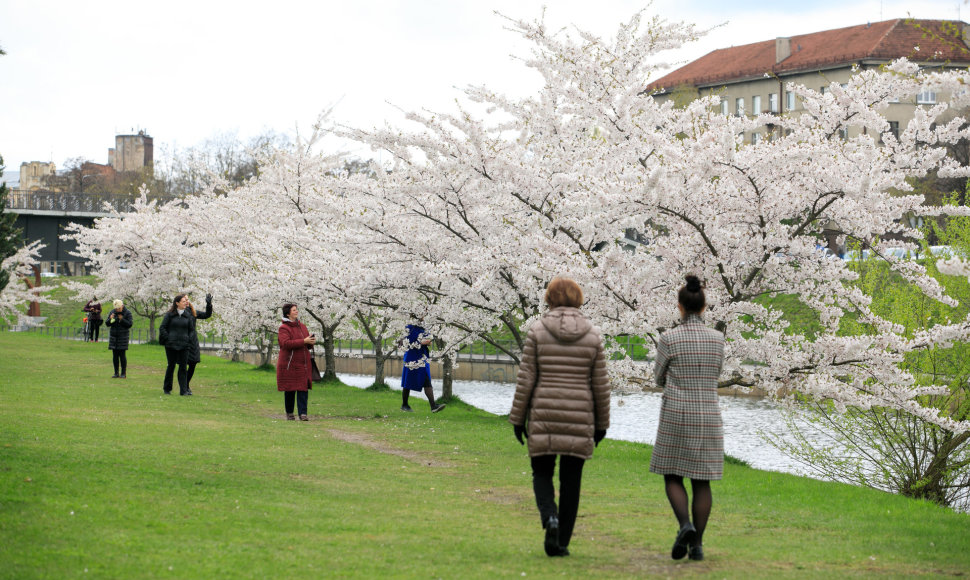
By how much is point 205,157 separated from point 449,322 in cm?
8334

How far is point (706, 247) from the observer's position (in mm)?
12789

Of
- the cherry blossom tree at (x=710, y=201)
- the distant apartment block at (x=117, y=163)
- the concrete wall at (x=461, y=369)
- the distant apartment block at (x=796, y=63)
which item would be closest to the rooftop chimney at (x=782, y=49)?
the distant apartment block at (x=796, y=63)

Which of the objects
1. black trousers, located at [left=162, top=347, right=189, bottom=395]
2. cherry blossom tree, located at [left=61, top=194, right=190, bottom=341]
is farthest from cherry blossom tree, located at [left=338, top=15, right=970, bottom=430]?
cherry blossom tree, located at [left=61, top=194, right=190, bottom=341]

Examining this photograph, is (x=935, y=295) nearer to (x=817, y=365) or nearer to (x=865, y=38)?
(x=817, y=365)

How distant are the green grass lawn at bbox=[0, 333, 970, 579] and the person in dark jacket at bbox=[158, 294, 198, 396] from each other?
3064 millimetres

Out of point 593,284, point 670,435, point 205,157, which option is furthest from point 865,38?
point 670,435

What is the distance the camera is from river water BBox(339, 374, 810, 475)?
20067mm

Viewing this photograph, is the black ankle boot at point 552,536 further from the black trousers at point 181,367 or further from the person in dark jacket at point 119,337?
the person in dark jacket at point 119,337

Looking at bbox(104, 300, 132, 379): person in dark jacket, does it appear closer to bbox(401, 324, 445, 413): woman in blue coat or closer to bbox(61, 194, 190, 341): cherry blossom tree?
bbox(401, 324, 445, 413): woman in blue coat

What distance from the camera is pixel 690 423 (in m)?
6.85

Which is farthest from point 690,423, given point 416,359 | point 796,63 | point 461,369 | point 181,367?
point 796,63

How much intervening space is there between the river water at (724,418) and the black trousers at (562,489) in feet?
22.4

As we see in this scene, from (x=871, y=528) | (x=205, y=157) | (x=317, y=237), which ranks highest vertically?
(x=205, y=157)

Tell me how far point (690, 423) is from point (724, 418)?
22.0 m
